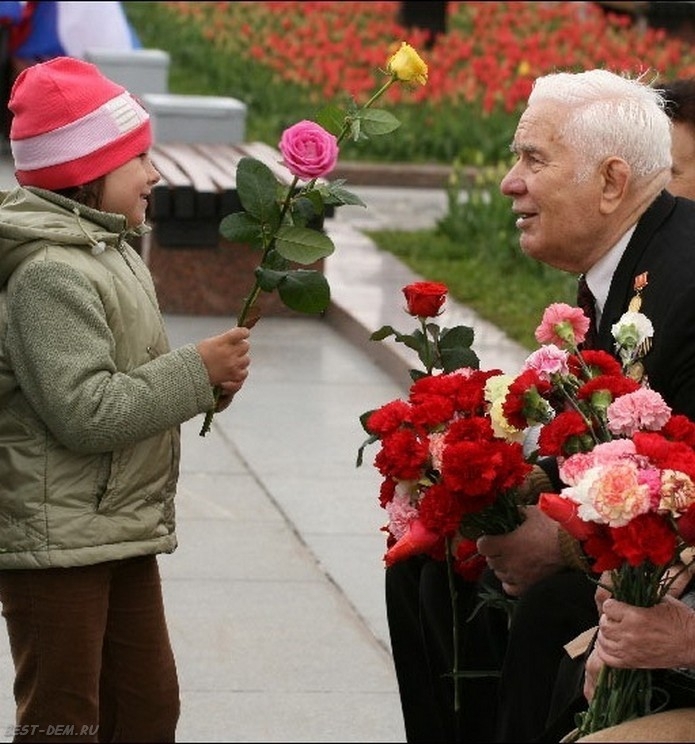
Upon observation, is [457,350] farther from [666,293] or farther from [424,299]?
[666,293]

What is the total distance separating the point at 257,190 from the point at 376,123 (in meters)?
0.25

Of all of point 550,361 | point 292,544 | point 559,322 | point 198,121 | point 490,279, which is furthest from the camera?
point 198,121

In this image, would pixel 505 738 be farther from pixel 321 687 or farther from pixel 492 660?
pixel 321 687

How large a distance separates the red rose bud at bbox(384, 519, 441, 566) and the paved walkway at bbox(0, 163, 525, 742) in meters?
0.93

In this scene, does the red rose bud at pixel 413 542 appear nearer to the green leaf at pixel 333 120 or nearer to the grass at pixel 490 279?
the green leaf at pixel 333 120

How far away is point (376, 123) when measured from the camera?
4.03 meters

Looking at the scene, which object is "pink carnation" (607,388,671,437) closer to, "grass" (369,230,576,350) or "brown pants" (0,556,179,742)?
"brown pants" (0,556,179,742)

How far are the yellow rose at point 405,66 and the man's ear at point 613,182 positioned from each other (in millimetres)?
401

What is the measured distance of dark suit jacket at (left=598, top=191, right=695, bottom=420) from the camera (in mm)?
3877

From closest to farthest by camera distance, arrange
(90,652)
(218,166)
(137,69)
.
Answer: (90,652), (218,166), (137,69)

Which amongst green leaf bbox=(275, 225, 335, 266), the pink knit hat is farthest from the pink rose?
the pink knit hat

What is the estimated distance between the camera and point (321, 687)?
5270 mm

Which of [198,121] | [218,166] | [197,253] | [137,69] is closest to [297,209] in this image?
[197,253]

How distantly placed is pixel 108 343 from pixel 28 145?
Result: 1.41 feet
